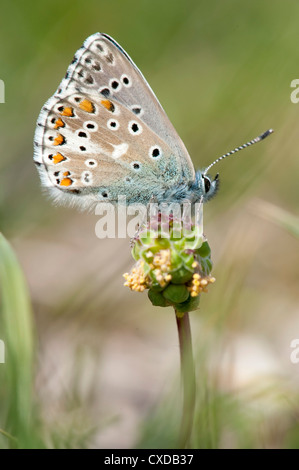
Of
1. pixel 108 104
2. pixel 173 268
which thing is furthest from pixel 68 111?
pixel 173 268

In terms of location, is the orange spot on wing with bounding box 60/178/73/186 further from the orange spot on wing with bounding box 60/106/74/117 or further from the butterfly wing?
the orange spot on wing with bounding box 60/106/74/117

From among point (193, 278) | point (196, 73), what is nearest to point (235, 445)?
point (193, 278)

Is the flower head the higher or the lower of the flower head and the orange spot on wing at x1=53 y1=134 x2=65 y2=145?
the lower

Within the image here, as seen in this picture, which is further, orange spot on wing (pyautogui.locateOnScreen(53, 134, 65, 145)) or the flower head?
orange spot on wing (pyautogui.locateOnScreen(53, 134, 65, 145))

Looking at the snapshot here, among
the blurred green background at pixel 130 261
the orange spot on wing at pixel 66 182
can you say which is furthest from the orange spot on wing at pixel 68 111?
the blurred green background at pixel 130 261


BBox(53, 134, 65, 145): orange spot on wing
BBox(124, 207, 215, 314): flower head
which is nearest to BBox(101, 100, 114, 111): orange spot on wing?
BBox(53, 134, 65, 145): orange spot on wing

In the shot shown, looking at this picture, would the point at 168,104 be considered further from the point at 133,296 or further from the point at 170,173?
the point at 170,173

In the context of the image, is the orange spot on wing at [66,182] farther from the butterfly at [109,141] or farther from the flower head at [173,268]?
the flower head at [173,268]

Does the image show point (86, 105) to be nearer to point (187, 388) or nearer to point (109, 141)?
point (109, 141)
